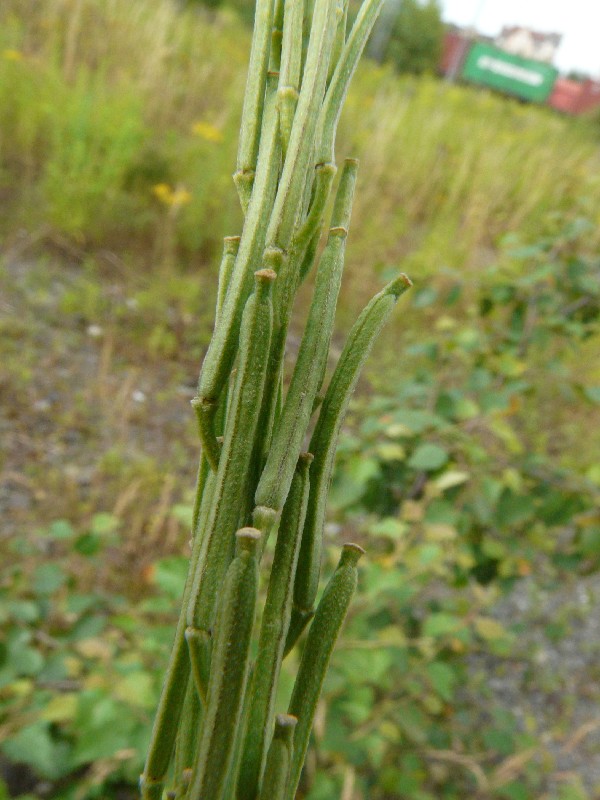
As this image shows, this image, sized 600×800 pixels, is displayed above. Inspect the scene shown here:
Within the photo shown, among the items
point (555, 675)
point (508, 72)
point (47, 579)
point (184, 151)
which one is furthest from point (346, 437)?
point (508, 72)

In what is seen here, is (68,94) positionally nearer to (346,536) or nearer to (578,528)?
(346,536)

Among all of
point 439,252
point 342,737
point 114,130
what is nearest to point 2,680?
point 342,737

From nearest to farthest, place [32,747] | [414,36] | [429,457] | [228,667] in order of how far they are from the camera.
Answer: [228,667], [32,747], [429,457], [414,36]

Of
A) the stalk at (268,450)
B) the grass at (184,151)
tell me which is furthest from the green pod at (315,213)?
the grass at (184,151)

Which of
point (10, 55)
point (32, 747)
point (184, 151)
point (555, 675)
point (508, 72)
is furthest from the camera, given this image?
point (508, 72)

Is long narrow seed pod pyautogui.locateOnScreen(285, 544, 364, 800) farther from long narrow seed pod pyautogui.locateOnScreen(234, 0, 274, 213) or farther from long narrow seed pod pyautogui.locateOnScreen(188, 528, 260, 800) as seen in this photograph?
long narrow seed pod pyautogui.locateOnScreen(234, 0, 274, 213)

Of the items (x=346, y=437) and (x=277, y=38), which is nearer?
(x=277, y=38)

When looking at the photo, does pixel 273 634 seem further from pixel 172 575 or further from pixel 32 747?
pixel 32 747
